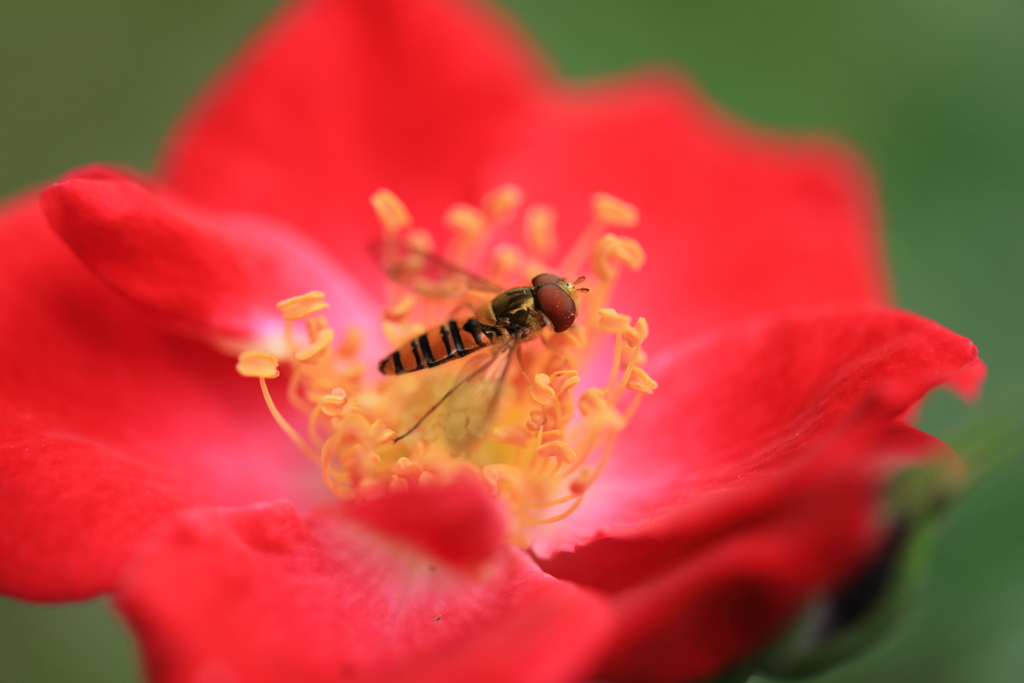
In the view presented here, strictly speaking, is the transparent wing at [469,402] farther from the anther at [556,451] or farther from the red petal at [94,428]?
the red petal at [94,428]

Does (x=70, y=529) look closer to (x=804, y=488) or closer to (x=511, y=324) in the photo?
(x=511, y=324)

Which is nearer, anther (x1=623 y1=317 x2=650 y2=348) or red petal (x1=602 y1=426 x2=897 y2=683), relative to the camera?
red petal (x1=602 y1=426 x2=897 y2=683)

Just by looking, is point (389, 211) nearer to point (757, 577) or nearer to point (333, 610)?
point (333, 610)

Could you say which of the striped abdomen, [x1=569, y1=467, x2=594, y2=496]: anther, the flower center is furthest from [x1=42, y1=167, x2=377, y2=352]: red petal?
[x1=569, y1=467, x2=594, y2=496]: anther

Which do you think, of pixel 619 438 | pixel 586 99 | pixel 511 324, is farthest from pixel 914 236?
pixel 511 324

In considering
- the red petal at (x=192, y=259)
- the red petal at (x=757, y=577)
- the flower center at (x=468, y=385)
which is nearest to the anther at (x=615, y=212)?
the flower center at (x=468, y=385)

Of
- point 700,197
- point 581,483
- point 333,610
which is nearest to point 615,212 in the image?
point 700,197

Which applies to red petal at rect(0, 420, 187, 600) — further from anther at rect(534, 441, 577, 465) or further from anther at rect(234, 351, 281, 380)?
anther at rect(534, 441, 577, 465)
